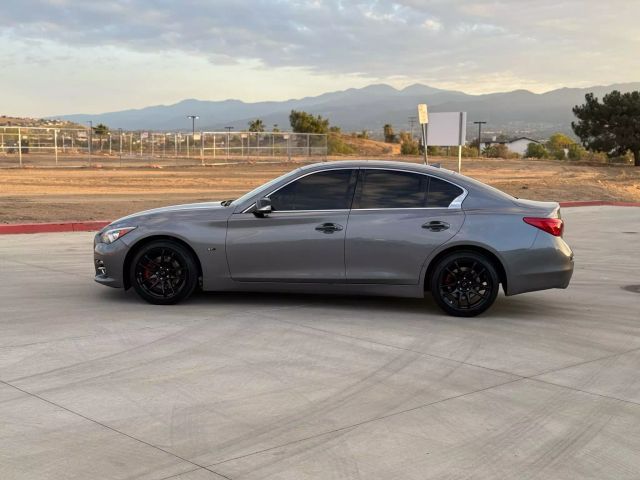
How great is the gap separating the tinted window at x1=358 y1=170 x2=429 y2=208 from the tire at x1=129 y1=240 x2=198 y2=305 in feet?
6.43

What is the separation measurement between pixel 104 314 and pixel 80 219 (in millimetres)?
9337

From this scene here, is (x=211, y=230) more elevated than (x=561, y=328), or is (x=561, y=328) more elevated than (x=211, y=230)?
(x=211, y=230)

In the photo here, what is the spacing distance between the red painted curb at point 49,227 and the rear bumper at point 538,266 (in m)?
10.2

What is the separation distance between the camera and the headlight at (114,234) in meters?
8.09

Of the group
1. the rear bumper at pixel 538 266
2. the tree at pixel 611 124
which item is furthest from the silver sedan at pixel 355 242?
the tree at pixel 611 124

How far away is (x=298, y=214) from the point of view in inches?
313

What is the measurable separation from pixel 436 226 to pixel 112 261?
3465 mm

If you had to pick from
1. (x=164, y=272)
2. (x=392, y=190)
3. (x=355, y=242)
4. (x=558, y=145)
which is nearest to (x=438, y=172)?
(x=392, y=190)

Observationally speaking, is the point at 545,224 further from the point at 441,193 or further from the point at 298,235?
the point at 298,235

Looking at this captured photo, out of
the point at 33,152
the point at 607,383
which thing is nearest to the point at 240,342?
the point at 607,383

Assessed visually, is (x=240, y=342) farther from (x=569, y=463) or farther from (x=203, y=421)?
(x=569, y=463)

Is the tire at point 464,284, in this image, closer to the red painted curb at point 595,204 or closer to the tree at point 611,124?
the red painted curb at point 595,204

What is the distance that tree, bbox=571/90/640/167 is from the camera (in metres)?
57.6

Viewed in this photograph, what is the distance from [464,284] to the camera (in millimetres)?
7891
